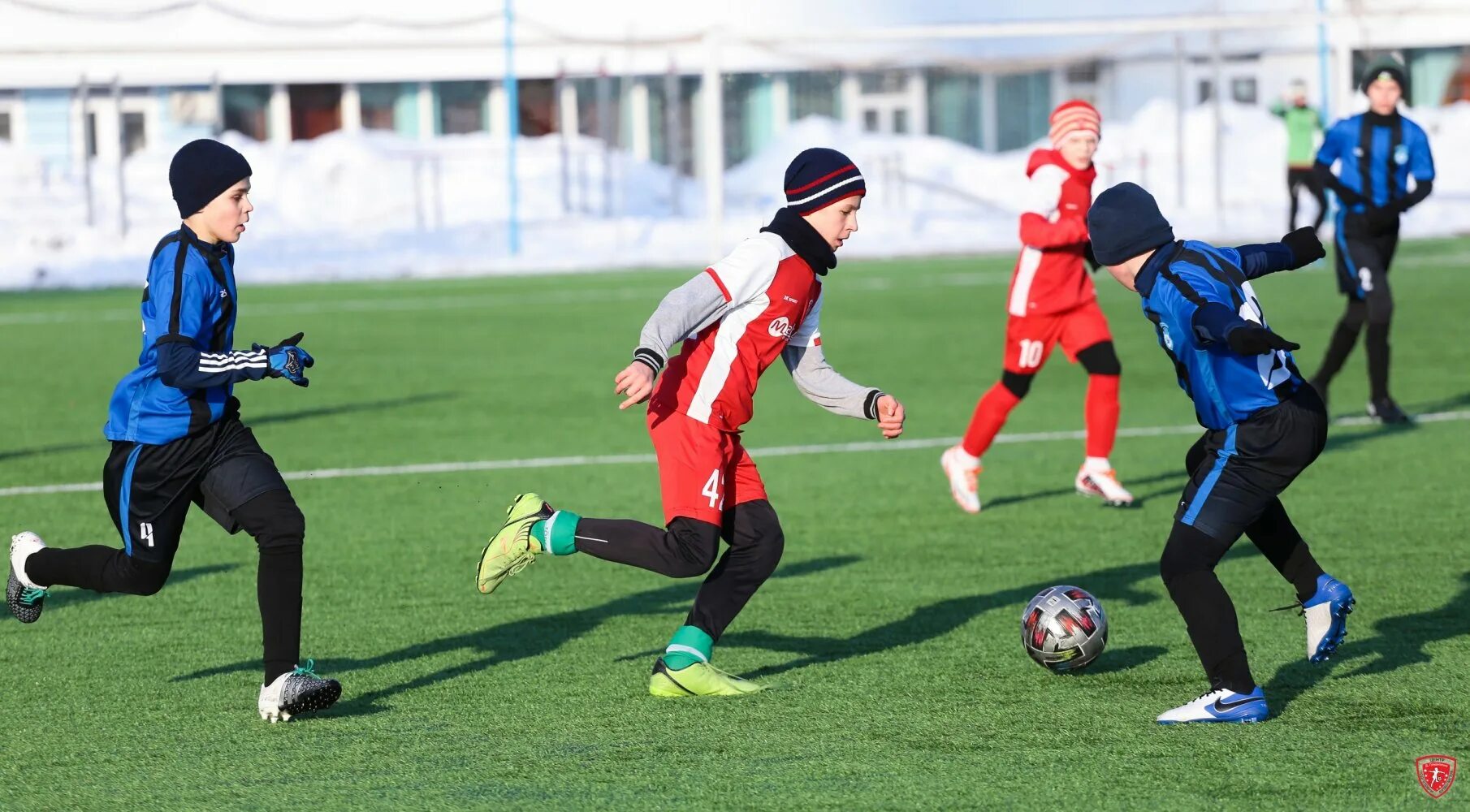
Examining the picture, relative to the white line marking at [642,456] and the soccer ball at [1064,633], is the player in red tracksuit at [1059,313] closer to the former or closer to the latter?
the white line marking at [642,456]

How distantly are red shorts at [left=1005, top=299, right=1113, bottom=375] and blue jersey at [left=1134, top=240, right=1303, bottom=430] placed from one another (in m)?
3.83

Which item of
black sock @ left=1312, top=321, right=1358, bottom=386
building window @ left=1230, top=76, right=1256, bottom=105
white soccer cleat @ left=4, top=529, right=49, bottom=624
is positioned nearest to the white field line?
building window @ left=1230, top=76, right=1256, bottom=105

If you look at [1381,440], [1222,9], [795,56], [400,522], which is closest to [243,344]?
[400,522]

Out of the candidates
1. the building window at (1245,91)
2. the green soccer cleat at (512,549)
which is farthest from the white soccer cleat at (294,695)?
the building window at (1245,91)

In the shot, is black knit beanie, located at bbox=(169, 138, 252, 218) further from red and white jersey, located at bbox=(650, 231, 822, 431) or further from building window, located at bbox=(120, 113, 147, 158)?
building window, located at bbox=(120, 113, 147, 158)

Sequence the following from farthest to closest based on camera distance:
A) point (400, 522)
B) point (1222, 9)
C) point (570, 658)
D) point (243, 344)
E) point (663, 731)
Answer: point (1222, 9) < point (243, 344) < point (400, 522) < point (570, 658) < point (663, 731)

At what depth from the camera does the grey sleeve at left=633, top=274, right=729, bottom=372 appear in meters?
5.41

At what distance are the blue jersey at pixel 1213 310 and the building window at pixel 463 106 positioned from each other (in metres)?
33.5

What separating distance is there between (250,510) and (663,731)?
4.57ft

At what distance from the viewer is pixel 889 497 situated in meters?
9.58

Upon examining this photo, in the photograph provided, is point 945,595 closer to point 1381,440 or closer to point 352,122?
point 1381,440

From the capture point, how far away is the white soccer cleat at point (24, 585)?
613 cm

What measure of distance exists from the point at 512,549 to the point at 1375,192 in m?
7.58

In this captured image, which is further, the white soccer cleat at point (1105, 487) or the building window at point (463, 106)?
the building window at point (463, 106)
